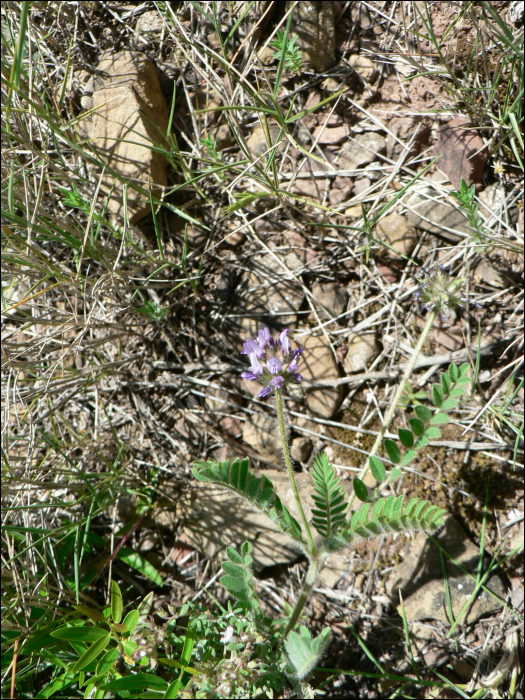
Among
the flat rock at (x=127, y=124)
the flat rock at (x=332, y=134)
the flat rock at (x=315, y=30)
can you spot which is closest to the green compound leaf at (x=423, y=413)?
the flat rock at (x=332, y=134)

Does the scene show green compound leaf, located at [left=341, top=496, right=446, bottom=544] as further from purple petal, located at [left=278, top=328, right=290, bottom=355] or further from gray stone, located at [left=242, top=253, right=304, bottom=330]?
gray stone, located at [left=242, top=253, right=304, bottom=330]

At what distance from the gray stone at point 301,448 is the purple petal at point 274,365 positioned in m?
1.12

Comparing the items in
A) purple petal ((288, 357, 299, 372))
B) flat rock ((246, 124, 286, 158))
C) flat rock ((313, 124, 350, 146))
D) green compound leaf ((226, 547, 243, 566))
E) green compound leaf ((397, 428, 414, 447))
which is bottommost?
green compound leaf ((226, 547, 243, 566))

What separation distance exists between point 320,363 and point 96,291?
58.8 inches

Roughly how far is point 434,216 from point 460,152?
0.40 m

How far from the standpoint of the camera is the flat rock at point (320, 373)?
3.28m

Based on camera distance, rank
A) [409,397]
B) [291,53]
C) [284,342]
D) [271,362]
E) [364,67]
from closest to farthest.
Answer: [271,362], [284,342], [291,53], [409,397], [364,67]

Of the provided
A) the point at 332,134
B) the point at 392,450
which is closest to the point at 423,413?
the point at 392,450

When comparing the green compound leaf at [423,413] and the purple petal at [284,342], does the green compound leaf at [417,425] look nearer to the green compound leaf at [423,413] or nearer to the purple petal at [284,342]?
the green compound leaf at [423,413]

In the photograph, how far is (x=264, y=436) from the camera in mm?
3357

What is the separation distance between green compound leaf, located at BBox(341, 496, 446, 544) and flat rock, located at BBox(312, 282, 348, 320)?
136 cm

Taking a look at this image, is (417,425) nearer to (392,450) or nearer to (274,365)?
(392,450)

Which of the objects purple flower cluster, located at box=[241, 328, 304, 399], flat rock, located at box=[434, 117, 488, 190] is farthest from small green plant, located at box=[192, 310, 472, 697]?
flat rock, located at box=[434, 117, 488, 190]

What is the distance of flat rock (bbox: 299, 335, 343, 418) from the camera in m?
3.28
